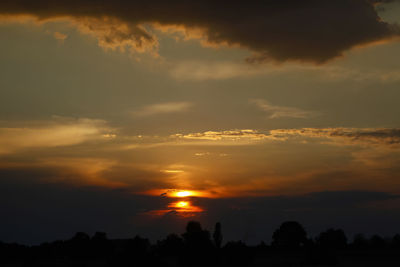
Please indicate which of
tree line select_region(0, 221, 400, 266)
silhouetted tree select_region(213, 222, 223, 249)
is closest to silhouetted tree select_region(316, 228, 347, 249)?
tree line select_region(0, 221, 400, 266)

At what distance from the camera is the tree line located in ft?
263

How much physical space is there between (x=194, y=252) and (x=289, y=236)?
52201mm

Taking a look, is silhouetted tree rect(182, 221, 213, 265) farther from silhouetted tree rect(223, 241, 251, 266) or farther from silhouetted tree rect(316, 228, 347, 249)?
silhouetted tree rect(316, 228, 347, 249)

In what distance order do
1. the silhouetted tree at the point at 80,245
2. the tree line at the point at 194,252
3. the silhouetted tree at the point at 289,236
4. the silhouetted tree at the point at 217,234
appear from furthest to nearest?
the silhouetted tree at the point at 289,236, the silhouetted tree at the point at 80,245, the silhouetted tree at the point at 217,234, the tree line at the point at 194,252

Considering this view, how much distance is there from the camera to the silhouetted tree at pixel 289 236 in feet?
427

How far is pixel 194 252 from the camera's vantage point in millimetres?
86500

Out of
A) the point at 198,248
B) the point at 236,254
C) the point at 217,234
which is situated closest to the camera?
the point at 236,254

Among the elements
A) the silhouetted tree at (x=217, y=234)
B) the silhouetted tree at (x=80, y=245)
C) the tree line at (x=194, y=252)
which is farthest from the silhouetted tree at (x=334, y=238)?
the silhouetted tree at (x=80, y=245)

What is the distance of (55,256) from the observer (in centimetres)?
10375

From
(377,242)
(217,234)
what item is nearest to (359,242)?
(377,242)

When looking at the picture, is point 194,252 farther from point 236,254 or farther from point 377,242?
point 377,242

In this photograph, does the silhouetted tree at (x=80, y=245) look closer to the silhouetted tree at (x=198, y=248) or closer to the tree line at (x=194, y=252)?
the tree line at (x=194, y=252)

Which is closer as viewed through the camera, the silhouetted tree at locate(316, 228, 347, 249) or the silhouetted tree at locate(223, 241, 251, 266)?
the silhouetted tree at locate(223, 241, 251, 266)

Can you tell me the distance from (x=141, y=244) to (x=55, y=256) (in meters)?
32.2
